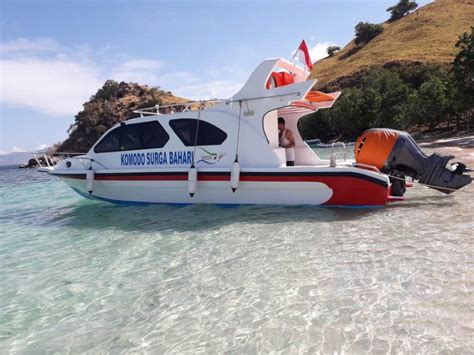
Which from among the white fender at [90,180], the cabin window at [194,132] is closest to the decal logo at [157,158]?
the cabin window at [194,132]

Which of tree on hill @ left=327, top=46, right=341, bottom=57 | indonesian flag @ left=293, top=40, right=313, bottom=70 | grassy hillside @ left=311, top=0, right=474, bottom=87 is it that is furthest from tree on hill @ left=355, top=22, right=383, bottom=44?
indonesian flag @ left=293, top=40, right=313, bottom=70

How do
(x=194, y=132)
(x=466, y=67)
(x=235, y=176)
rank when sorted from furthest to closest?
(x=466, y=67) → (x=194, y=132) → (x=235, y=176)

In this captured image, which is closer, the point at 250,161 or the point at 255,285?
the point at 255,285

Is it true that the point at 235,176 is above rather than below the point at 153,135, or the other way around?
below

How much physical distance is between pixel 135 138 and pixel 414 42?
298 ft

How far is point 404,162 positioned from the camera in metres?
8.01

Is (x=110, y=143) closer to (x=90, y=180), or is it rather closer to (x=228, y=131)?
(x=90, y=180)

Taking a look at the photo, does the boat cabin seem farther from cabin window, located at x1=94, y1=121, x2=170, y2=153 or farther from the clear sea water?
the clear sea water

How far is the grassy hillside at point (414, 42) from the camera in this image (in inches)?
2874

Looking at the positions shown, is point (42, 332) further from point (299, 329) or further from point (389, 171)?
point (389, 171)

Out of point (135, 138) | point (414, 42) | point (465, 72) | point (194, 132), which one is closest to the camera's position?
point (194, 132)

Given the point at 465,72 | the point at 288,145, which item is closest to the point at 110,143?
the point at 288,145

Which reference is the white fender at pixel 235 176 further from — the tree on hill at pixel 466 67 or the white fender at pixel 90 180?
the tree on hill at pixel 466 67

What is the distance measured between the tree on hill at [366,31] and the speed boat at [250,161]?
350ft
